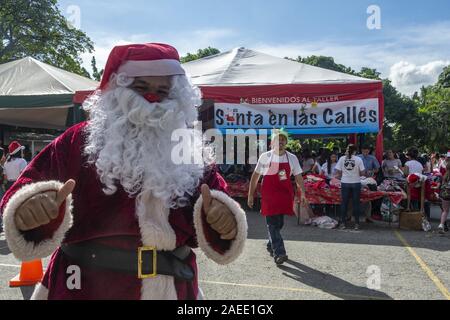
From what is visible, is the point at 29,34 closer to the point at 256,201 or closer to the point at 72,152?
the point at 256,201

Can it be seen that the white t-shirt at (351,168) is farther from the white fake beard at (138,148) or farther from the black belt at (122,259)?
the black belt at (122,259)

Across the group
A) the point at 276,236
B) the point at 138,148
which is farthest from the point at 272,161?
the point at 138,148

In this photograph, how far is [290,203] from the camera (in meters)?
5.43

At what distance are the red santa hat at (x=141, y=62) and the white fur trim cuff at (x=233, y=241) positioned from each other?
0.60m

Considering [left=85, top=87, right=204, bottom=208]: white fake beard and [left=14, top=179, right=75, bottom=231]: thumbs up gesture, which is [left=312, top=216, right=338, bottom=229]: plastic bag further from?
[left=14, top=179, right=75, bottom=231]: thumbs up gesture

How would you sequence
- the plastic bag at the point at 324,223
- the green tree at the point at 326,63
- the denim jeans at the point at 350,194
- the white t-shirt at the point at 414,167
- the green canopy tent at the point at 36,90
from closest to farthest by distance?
the denim jeans at the point at 350,194
the plastic bag at the point at 324,223
the green canopy tent at the point at 36,90
the white t-shirt at the point at 414,167
the green tree at the point at 326,63

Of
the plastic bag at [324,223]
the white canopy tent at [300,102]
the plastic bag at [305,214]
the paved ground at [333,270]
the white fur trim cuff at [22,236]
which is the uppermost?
the white canopy tent at [300,102]

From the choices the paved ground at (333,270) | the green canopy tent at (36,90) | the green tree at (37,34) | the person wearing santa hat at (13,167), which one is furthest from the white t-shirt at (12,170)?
the green tree at (37,34)

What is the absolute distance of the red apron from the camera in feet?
17.7

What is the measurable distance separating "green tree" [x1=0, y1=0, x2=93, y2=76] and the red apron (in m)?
21.4

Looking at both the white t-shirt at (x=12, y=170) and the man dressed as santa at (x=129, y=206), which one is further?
the white t-shirt at (x=12, y=170)

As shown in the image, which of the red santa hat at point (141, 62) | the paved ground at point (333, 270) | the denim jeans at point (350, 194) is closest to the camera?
the red santa hat at point (141, 62)

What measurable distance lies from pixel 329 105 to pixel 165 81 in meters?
7.45

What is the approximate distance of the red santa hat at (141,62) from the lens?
1855 millimetres
